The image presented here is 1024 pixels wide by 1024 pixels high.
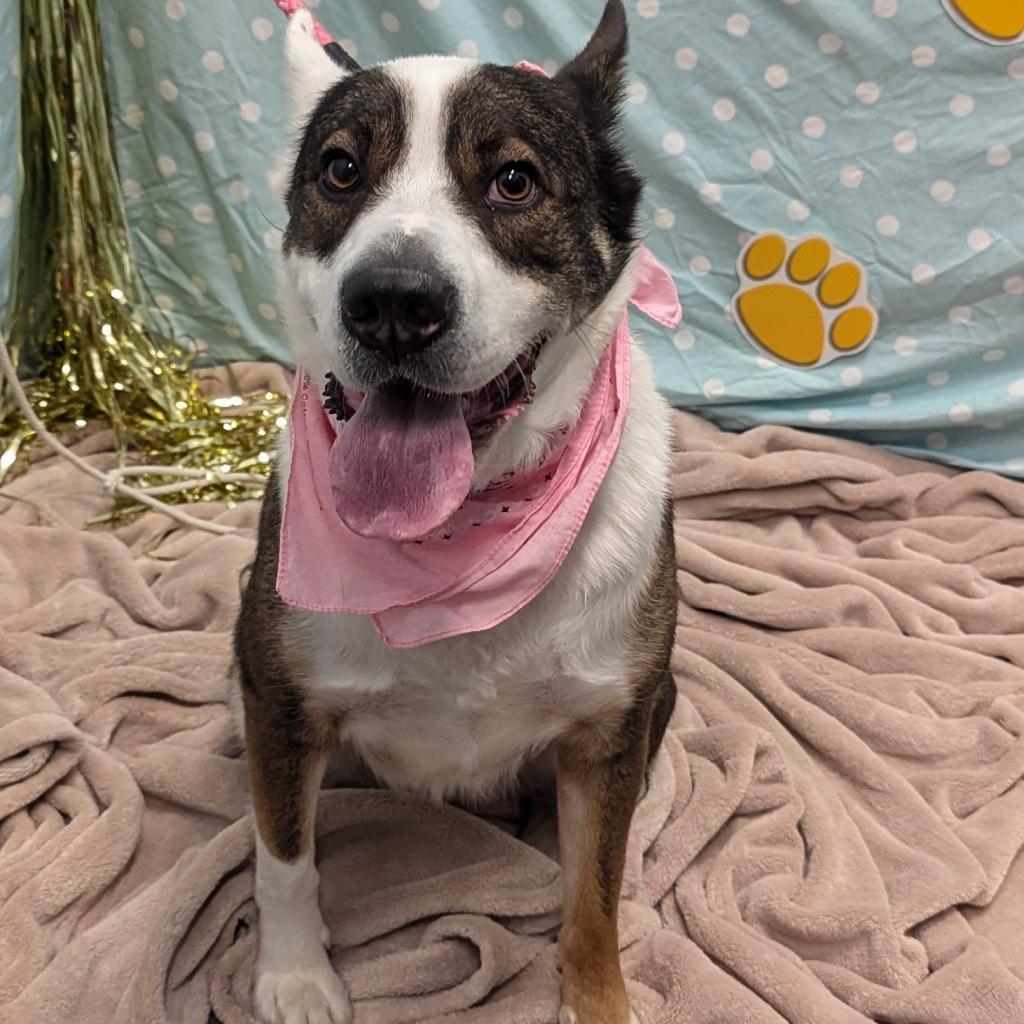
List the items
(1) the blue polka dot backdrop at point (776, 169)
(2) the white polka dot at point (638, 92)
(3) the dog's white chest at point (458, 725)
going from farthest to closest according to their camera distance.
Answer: (2) the white polka dot at point (638, 92) < (1) the blue polka dot backdrop at point (776, 169) < (3) the dog's white chest at point (458, 725)

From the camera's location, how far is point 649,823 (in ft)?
5.30

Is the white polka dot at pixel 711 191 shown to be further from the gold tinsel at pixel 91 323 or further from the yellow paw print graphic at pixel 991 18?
the gold tinsel at pixel 91 323

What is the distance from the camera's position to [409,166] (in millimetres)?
1121

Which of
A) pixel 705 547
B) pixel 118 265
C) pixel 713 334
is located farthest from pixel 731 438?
pixel 118 265

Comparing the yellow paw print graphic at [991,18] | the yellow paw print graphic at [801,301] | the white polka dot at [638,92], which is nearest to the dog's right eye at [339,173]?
the white polka dot at [638,92]

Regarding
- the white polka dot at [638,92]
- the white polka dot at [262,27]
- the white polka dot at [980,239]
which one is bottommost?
the white polka dot at [980,239]

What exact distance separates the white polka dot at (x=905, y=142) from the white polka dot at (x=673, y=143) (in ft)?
1.53

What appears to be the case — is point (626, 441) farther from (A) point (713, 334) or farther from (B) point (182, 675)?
(A) point (713, 334)

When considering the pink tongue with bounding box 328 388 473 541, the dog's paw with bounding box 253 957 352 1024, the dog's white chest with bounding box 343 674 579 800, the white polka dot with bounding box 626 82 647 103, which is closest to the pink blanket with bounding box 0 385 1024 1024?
the dog's paw with bounding box 253 957 352 1024

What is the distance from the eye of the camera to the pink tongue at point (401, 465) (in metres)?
1.07

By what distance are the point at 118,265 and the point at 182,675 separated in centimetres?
124

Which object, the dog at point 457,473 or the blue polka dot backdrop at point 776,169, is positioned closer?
the dog at point 457,473

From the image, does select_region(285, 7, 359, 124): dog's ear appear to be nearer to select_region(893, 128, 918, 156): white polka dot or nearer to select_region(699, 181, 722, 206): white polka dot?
select_region(699, 181, 722, 206): white polka dot

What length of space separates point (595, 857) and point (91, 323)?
6.28 feet
